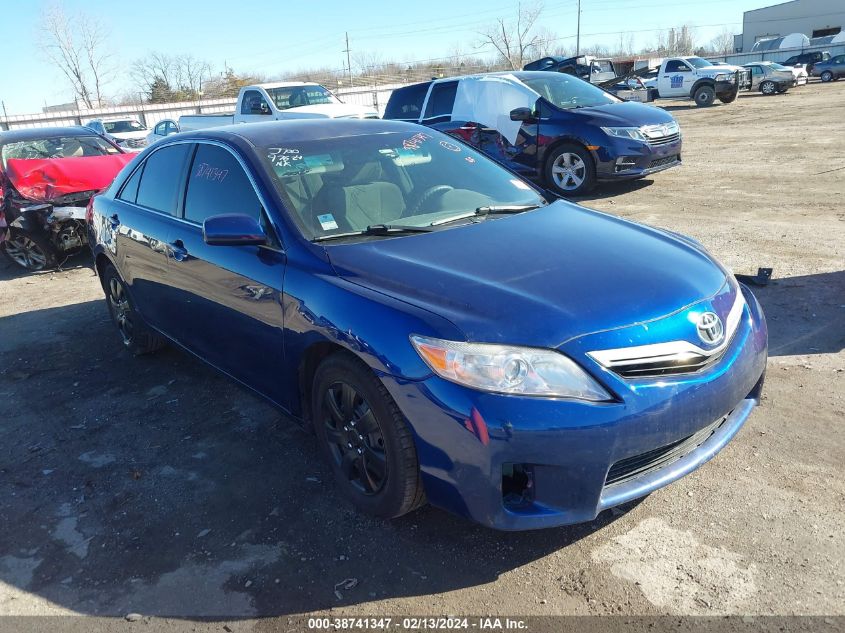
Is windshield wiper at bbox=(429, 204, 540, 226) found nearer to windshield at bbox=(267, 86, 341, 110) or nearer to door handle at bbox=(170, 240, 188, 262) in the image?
door handle at bbox=(170, 240, 188, 262)

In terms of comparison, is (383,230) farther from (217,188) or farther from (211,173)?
(211,173)

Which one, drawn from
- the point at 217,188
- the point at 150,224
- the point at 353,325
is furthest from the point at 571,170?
the point at 353,325

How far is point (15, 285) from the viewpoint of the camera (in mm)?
7855

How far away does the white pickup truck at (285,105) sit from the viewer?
1384 cm

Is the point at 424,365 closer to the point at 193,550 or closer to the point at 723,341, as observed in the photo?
the point at 723,341

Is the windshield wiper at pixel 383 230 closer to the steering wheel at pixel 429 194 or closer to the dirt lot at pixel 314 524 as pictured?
the steering wheel at pixel 429 194

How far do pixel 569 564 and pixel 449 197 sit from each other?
195cm

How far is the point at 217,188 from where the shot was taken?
369 centimetres

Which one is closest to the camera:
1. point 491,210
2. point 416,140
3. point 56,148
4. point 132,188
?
point 491,210

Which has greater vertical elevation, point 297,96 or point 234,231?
point 297,96

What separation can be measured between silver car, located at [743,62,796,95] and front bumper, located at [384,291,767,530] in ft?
104

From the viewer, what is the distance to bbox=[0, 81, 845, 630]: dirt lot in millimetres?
2447

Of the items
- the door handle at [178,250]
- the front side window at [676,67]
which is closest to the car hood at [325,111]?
the door handle at [178,250]

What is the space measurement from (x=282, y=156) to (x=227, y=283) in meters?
0.73
